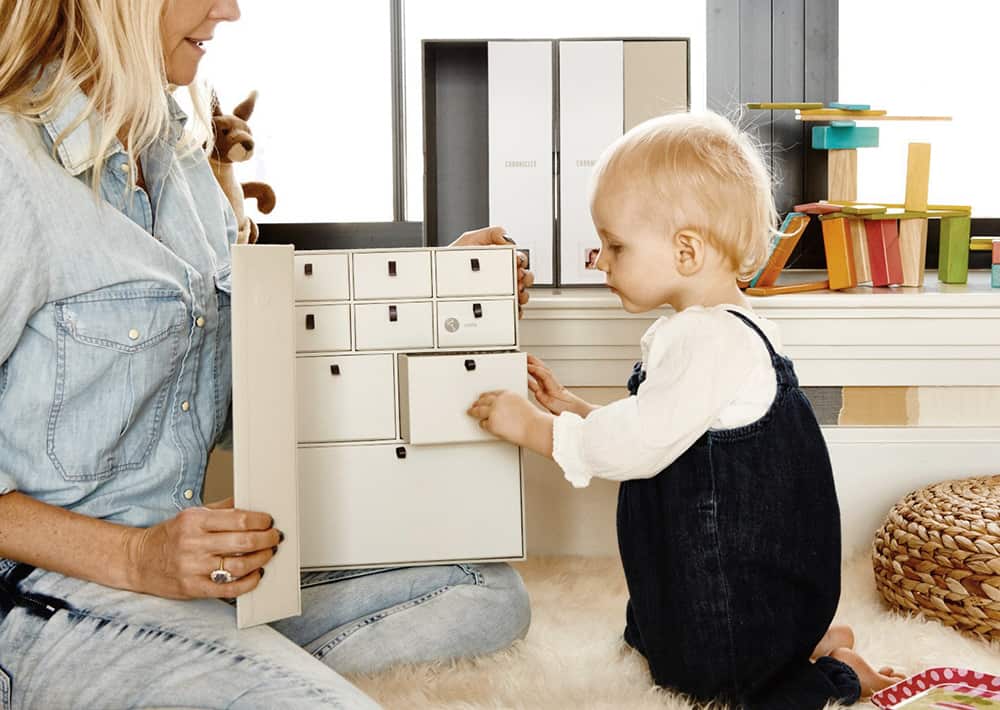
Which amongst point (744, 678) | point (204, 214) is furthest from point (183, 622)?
point (744, 678)

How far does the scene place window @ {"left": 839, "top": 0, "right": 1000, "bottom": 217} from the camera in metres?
1.94

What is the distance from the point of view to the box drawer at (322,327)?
119cm

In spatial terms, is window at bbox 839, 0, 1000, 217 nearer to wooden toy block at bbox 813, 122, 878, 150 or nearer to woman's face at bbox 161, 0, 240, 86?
wooden toy block at bbox 813, 122, 878, 150

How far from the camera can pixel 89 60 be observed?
972mm

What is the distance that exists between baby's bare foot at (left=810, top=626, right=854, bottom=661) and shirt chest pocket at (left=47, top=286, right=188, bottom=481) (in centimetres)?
80

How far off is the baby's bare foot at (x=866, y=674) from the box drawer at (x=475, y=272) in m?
0.57

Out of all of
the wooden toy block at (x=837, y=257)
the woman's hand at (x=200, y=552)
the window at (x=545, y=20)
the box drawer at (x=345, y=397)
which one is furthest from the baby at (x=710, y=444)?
the window at (x=545, y=20)

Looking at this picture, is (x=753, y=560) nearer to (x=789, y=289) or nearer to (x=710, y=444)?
(x=710, y=444)

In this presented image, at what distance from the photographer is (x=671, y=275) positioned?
117cm

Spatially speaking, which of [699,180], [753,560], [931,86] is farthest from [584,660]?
[931,86]

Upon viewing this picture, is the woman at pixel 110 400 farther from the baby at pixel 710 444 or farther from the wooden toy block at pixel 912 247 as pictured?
the wooden toy block at pixel 912 247

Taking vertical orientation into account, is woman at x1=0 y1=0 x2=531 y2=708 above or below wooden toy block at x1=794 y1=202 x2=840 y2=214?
below

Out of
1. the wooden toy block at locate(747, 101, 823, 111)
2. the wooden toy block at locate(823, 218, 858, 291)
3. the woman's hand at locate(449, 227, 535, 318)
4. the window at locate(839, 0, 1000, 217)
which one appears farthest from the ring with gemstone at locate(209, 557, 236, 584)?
the window at locate(839, 0, 1000, 217)

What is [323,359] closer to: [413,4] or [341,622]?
[341,622]
